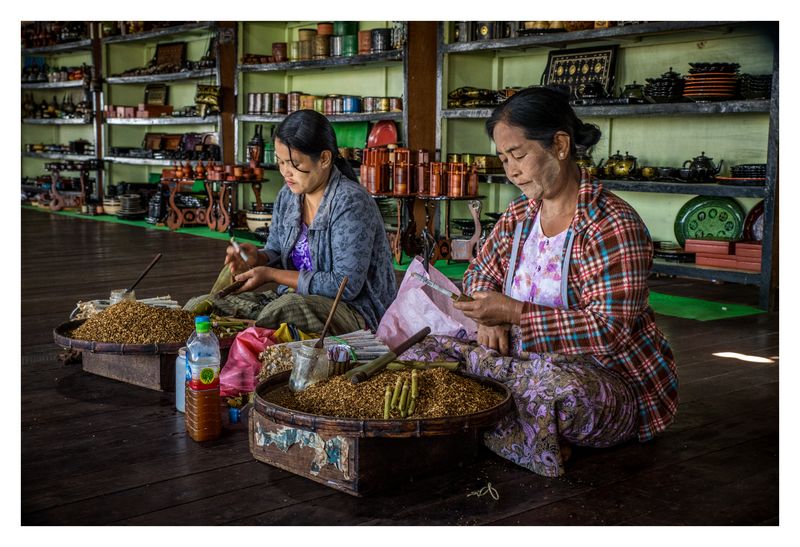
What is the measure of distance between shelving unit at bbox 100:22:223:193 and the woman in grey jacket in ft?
24.0

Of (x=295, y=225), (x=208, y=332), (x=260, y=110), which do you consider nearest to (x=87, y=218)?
(x=260, y=110)

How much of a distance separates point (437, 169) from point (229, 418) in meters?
4.24

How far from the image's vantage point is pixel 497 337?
2.82 m

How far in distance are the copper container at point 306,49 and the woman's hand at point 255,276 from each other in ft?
20.4

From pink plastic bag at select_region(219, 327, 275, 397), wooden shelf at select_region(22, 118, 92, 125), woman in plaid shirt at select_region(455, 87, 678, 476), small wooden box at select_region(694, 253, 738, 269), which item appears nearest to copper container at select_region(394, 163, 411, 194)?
small wooden box at select_region(694, 253, 738, 269)

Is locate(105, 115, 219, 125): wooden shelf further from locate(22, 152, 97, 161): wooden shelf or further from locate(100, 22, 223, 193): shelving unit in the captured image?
locate(22, 152, 97, 161): wooden shelf

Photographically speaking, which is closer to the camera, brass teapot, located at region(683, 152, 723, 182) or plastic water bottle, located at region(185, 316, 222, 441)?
plastic water bottle, located at region(185, 316, 222, 441)

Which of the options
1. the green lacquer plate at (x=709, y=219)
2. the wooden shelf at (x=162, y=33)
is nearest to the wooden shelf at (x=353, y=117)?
the wooden shelf at (x=162, y=33)

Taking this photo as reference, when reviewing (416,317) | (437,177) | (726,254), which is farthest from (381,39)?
(416,317)

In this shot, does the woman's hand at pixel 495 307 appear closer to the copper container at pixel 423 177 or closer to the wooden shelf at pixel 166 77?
the copper container at pixel 423 177

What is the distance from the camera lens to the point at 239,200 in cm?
1090

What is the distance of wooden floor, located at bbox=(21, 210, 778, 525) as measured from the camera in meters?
2.25

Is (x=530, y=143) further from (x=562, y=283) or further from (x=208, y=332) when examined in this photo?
(x=208, y=332)

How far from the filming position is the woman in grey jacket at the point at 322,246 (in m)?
3.44
